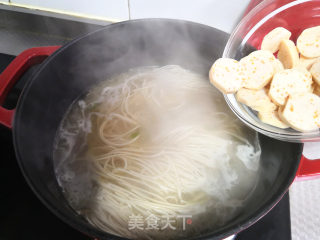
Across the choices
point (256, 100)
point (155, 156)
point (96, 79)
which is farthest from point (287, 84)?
point (96, 79)

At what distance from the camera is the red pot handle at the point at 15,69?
1270mm

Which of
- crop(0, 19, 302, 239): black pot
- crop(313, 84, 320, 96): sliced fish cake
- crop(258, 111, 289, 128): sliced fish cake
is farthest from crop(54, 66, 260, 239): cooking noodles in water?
crop(313, 84, 320, 96): sliced fish cake

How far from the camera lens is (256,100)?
122cm

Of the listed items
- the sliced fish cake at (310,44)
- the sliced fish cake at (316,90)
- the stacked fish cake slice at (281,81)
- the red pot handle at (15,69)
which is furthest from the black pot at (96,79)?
the sliced fish cake at (310,44)

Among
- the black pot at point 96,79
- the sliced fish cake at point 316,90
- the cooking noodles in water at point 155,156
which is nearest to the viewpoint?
the black pot at point 96,79

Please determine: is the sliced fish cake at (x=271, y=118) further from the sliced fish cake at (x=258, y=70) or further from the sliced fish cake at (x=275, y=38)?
the sliced fish cake at (x=275, y=38)

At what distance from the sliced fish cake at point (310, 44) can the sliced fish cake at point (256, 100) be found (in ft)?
0.74

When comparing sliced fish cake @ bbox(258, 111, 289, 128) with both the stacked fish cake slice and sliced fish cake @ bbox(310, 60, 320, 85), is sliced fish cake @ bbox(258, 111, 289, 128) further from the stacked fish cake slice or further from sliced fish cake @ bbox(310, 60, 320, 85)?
sliced fish cake @ bbox(310, 60, 320, 85)

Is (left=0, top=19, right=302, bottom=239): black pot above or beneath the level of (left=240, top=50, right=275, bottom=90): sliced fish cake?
beneath

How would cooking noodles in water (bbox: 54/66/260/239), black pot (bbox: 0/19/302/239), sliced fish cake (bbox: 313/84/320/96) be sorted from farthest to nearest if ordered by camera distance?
cooking noodles in water (bbox: 54/66/260/239) → sliced fish cake (bbox: 313/84/320/96) → black pot (bbox: 0/19/302/239)

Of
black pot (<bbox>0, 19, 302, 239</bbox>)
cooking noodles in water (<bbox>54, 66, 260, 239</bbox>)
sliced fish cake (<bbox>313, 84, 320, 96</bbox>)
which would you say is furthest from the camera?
cooking noodles in water (<bbox>54, 66, 260, 239</bbox>)

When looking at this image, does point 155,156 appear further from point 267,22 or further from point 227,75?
point 267,22

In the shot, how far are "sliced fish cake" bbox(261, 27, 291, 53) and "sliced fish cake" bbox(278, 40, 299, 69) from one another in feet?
0.09

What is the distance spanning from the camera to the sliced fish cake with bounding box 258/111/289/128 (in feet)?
3.94
